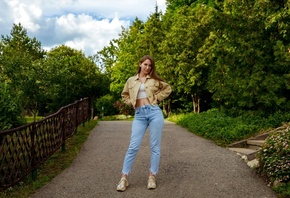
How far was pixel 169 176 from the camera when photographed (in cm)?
617

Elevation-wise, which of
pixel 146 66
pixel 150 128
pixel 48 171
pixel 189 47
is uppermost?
pixel 189 47

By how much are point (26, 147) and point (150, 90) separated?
8.40ft

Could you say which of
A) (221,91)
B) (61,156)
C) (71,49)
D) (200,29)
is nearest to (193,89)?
(200,29)

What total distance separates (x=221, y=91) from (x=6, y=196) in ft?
31.5

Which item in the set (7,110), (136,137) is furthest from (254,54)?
(7,110)

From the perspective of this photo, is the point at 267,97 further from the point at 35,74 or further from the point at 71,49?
the point at 71,49

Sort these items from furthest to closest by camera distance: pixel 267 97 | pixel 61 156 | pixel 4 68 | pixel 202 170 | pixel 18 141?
1. pixel 4 68
2. pixel 267 97
3. pixel 61 156
4. pixel 202 170
5. pixel 18 141

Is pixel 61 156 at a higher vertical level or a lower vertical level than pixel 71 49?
lower

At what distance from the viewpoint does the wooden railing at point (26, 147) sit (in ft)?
17.2

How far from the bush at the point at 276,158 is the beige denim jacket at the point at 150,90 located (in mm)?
2232

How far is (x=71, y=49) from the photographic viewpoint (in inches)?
1980

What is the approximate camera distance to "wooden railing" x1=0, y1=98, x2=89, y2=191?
17.2 ft

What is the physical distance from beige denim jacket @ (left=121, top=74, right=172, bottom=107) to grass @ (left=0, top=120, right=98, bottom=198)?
2206mm

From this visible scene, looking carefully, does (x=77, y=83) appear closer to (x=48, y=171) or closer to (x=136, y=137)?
(x=48, y=171)
